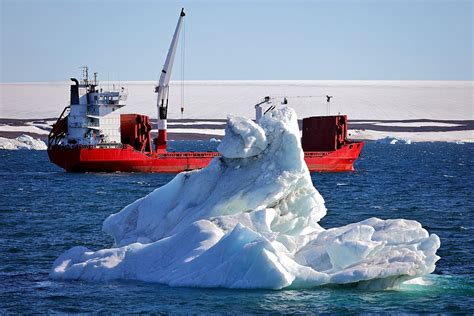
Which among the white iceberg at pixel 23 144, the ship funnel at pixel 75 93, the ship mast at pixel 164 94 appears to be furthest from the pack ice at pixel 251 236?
the white iceberg at pixel 23 144

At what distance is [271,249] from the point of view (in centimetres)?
1753

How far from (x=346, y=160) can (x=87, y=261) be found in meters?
47.3

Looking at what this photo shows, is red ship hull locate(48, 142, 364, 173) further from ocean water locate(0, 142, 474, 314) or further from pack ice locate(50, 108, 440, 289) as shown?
pack ice locate(50, 108, 440, 289)

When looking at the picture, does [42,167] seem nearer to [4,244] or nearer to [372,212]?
[372,212]

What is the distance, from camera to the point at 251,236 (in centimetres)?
1798

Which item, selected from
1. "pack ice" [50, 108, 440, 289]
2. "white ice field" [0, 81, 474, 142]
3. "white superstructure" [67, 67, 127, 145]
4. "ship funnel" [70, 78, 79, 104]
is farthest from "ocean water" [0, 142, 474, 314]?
"white ice field" [0, 81, 474, 142]

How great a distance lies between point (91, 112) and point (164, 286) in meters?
41.4

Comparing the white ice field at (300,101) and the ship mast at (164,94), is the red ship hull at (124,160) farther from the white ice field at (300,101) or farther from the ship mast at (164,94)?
the white ice field at (300,101)

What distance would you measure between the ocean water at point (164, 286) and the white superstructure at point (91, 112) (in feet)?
7.46

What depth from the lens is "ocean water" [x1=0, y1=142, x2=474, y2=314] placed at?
1722 centimetres

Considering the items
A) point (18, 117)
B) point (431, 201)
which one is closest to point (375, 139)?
point (18, 117)

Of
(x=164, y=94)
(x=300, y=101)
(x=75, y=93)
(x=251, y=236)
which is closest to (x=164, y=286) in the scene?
(x=251, y=236)

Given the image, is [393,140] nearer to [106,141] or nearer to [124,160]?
[124,160]

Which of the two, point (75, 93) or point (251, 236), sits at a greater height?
point (75, 93)
